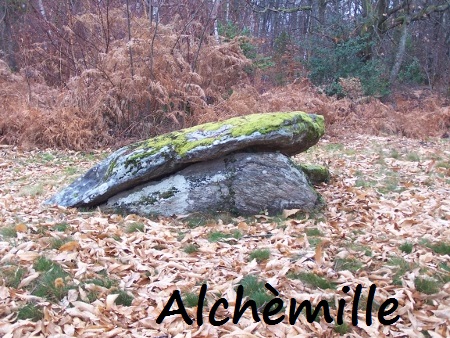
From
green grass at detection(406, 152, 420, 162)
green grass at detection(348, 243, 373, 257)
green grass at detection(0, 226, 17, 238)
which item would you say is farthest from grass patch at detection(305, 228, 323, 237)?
green grass at detection(406, 152, 420, 162)

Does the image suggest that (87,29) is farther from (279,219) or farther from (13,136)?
(279,219)

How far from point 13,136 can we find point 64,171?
265 centimetres

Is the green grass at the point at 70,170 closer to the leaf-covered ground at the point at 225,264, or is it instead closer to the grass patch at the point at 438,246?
the leaf-covered ground at the point at 225,264

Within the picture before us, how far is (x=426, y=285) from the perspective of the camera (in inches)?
149

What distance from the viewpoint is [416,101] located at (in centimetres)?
1483

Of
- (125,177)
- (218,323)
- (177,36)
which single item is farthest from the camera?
(177,36)

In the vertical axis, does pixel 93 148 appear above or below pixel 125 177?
below

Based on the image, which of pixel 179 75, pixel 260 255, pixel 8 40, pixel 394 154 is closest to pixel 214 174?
pixel 260 255

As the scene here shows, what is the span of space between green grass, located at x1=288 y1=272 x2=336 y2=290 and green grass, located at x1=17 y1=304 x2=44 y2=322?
196 centimetres

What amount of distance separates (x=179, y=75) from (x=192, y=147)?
5.73 m

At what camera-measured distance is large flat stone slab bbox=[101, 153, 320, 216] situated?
18.7ft

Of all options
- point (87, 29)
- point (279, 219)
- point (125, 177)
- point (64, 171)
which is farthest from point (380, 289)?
point (87, 29)

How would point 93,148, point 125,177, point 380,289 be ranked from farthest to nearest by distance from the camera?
point 93,148
point 125,177
point 380,289

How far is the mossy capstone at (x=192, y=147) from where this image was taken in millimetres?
5676
